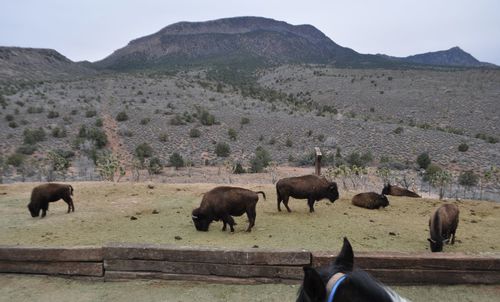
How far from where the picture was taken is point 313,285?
2.66 meters

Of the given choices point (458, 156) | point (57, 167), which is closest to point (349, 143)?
point (458, 156)

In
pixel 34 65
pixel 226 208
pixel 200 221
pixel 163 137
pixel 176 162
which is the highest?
pixel 34 65

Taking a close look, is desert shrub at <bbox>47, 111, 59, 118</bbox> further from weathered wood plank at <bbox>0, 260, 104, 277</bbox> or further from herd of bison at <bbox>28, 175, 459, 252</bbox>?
weathered wood plank at <bbox>0, 260, 104, 277</bbox>

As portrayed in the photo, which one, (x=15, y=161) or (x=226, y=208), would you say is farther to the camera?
(x=15, y=161)

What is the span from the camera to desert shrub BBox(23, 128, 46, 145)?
3214cm

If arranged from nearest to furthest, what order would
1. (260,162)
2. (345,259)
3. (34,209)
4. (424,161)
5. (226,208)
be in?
1. (345,259)
2. (226,208)
3. (34,209)
4. (260,162)
5. (424,161)

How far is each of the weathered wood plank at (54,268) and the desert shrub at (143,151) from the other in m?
23.5

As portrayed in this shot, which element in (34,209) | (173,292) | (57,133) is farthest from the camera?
(57,133)

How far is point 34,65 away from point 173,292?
10234cm

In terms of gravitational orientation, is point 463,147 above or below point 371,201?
below

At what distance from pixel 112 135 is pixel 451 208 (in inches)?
1256

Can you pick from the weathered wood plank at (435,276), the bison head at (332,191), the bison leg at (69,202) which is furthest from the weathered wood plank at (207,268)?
the bison leg at (69,202)

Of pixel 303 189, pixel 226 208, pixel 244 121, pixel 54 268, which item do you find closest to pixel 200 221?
pixel 226 208

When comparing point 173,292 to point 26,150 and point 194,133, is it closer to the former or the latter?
point 26,150
